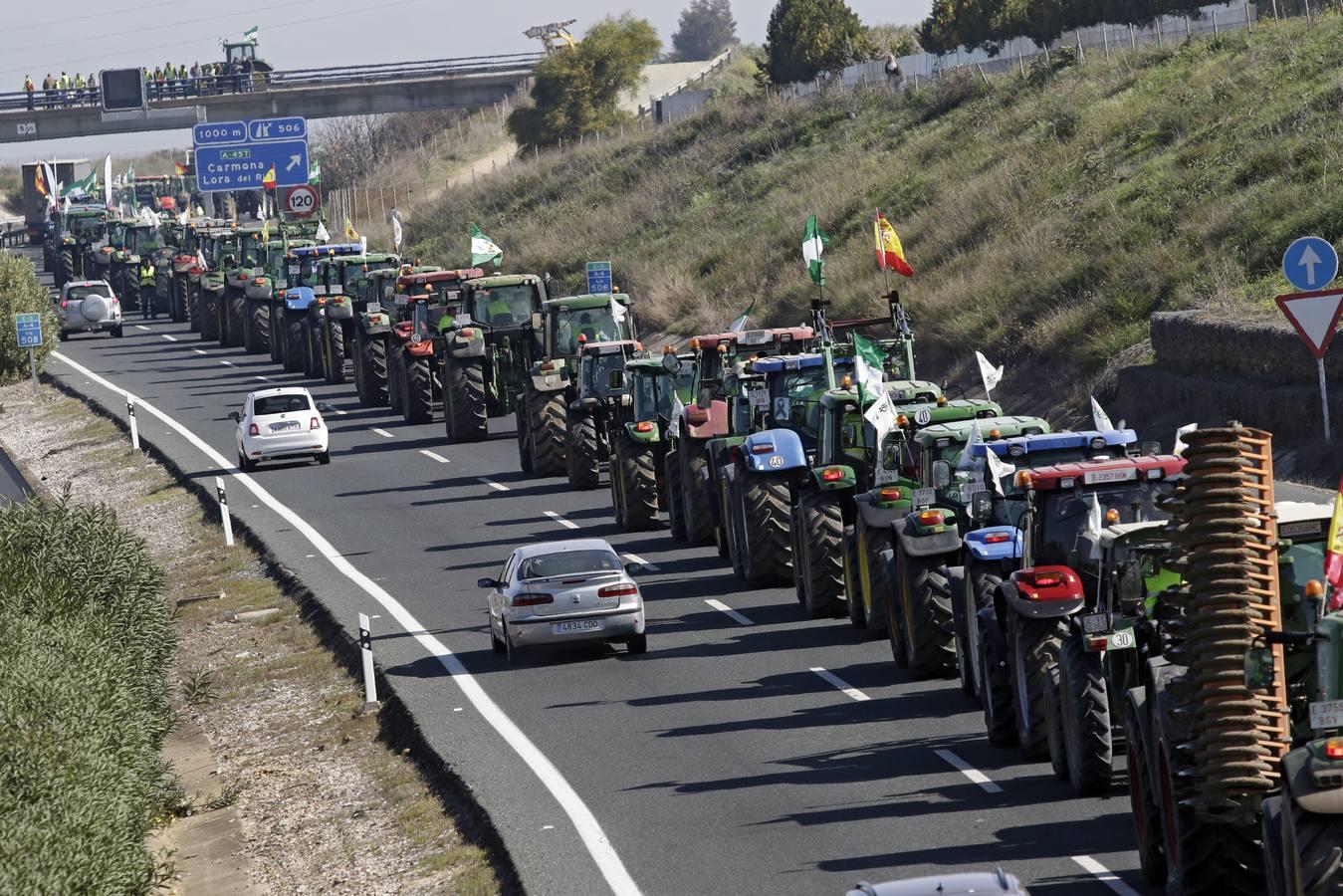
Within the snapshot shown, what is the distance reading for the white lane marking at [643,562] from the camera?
84.7 feet

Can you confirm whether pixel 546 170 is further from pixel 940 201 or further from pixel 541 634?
pixel 541 634

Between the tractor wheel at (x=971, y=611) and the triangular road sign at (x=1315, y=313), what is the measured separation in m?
4.01

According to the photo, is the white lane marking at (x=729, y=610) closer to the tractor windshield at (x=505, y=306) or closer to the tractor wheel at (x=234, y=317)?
the tractor windshield at (x=505, y=306)

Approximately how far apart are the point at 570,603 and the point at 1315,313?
7.11m

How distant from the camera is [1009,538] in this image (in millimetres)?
16969

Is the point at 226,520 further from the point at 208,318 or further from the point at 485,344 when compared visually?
the point at 208,318

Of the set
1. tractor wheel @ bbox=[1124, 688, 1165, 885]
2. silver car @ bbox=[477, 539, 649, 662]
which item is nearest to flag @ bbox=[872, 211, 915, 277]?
silver car @ bbox=[477, 539, 649, 662]

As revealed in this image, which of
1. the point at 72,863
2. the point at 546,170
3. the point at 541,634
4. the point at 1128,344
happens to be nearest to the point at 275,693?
the point at 541,634

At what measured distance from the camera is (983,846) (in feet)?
A: 44.8

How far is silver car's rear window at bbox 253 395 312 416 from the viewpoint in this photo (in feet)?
123

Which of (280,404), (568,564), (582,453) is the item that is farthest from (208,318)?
(568,564)

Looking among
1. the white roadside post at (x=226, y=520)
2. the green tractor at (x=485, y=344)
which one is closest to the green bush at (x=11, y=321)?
the green tractor at (x=485, y=344)

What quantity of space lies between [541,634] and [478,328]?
1759 centimetres

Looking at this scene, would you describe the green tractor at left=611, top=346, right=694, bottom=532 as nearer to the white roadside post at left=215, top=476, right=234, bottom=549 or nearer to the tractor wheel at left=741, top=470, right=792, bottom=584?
the tractor wheel at left=741, top=470, right=792, bottom=584
